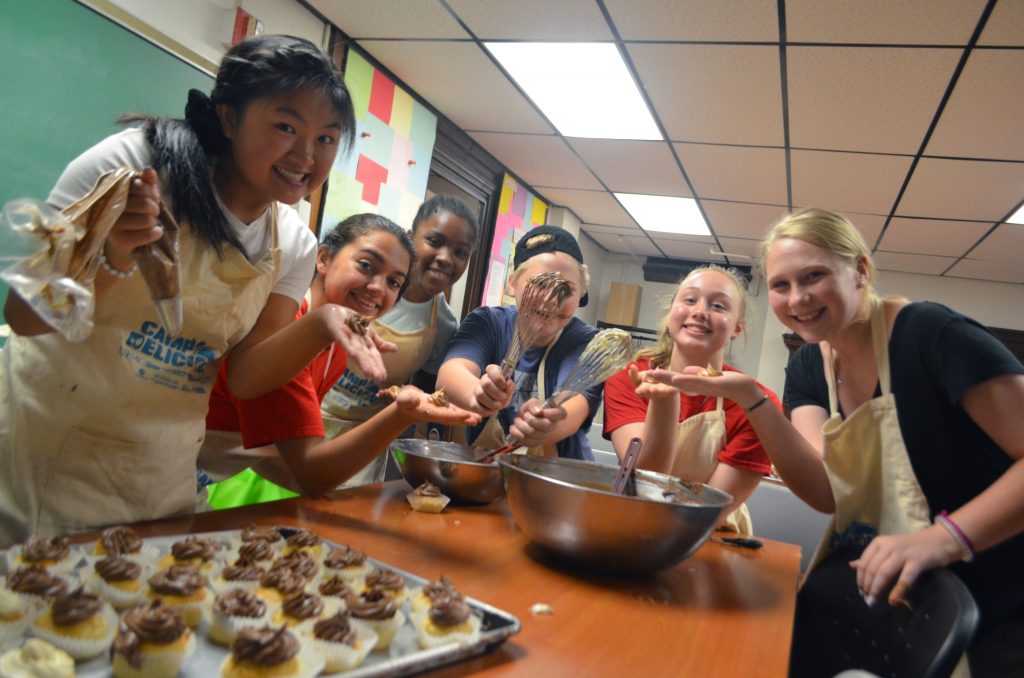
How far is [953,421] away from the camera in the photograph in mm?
1291

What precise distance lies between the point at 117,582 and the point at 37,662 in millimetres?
205

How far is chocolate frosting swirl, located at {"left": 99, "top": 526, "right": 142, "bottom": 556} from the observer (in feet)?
2.81

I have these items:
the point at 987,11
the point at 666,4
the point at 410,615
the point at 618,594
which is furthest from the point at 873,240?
the point at 410,615

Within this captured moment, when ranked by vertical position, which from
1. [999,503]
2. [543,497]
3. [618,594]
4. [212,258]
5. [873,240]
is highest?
[873,240]

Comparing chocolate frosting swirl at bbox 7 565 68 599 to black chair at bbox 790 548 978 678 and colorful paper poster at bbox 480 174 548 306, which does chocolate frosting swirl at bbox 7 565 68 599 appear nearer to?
black chair at bbox 790 548 978 678

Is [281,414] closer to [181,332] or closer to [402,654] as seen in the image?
[181,332]

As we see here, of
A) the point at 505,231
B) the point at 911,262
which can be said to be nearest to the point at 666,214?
the point at 505,231

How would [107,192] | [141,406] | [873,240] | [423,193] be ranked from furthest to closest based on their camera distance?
[873,240] < [423,193] < [141,406] < [107,192]

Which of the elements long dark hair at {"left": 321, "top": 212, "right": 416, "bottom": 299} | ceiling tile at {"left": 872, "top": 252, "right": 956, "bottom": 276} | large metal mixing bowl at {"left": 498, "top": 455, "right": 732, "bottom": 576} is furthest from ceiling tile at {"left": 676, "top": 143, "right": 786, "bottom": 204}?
large metal mixing bowl at {"left": 498, "top": 455, "right": 732, "bottom": 576}

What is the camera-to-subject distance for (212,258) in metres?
1.17

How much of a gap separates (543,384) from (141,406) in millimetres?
1102

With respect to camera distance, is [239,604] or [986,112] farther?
[986,112]

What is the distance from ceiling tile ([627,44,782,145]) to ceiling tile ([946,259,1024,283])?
10.6 feet

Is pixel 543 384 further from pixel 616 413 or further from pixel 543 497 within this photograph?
pixel 543 497
